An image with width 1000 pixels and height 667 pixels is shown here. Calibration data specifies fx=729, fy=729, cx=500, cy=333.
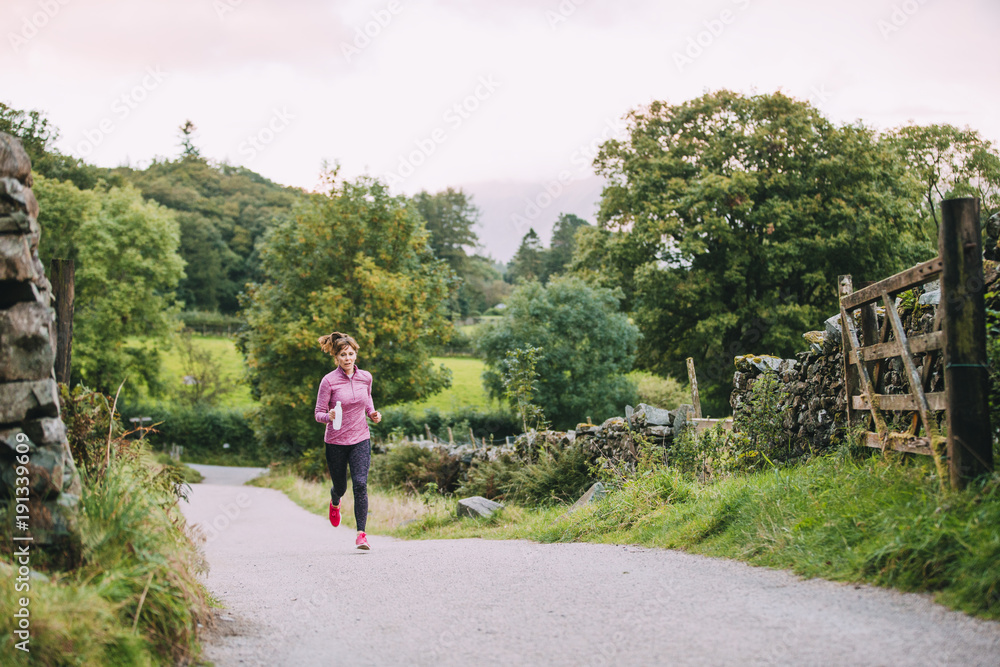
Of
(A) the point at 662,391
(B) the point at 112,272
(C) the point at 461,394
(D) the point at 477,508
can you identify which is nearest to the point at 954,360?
(D) the point at 477,508

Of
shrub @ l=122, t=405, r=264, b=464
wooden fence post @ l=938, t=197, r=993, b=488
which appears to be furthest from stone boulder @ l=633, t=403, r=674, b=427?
shrub @ l=122, t=405, r=264, b=464

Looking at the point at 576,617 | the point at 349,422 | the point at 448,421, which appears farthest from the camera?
the point at 448,421

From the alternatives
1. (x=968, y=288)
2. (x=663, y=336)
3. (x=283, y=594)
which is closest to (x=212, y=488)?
(x=663, y=336)

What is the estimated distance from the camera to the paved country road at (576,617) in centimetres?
352

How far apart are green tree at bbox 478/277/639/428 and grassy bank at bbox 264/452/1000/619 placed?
21364 mm

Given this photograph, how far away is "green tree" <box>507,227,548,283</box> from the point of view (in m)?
73.6

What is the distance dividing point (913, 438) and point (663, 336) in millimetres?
25890

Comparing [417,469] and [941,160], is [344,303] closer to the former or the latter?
[417,469]

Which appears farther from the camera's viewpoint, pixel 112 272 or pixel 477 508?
pixel 112 272

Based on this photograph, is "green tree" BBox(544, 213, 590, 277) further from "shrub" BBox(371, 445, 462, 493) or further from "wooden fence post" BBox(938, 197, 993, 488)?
"wooden fence post" BBox(938, 197, 993, 488)

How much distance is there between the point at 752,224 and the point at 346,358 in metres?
23.6

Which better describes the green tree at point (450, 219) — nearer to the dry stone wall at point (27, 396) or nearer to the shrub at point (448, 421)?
the shrub at point (448, 421)

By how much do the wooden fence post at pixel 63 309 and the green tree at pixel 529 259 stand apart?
6149cm

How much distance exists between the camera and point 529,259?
248 ft
